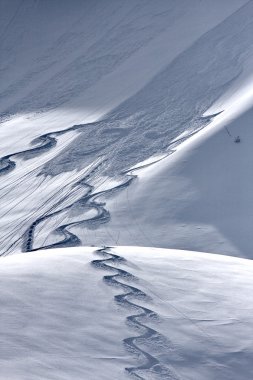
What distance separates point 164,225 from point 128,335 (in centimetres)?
326

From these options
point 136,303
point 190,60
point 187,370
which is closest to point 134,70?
point 190,60

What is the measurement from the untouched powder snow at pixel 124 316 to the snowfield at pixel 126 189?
0.01 m

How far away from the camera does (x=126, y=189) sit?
9484mm

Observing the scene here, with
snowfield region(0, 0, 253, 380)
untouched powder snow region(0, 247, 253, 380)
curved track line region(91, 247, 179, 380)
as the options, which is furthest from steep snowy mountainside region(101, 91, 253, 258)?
curved track line region(91, 247, 179, 380)

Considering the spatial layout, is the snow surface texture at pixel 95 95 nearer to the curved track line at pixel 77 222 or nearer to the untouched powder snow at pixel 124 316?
the curved track line at pixel 77 222

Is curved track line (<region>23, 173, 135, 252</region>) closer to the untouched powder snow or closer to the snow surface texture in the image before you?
the snow surface texture

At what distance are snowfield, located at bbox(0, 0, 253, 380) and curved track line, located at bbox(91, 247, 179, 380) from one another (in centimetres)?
1

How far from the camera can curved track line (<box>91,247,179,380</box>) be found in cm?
508

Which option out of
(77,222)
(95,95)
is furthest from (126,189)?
(95,95)

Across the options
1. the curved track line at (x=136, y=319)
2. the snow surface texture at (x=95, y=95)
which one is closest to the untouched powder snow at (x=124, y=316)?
the curved track line at (x=136, y=319)

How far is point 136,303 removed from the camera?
5.98 meters

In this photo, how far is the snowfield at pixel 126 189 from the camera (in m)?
5.34

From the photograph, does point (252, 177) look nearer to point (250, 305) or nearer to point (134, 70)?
point (250, 305)

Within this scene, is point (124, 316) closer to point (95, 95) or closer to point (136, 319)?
point (136, 319)
